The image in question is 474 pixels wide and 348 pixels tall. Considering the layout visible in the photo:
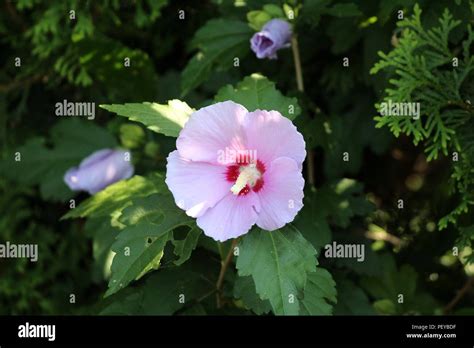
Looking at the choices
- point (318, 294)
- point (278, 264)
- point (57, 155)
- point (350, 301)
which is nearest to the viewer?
point (278, 264)

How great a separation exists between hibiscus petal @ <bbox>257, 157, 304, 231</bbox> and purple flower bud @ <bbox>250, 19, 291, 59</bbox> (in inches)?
17.1

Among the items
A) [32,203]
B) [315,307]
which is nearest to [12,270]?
[32,203]

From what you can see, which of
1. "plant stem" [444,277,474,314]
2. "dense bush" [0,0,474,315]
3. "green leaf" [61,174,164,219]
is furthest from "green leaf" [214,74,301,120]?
"plant stem" [444,277,474,314]

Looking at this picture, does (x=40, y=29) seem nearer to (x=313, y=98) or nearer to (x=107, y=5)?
(x=107, y=5)

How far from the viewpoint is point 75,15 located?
81.8 inches

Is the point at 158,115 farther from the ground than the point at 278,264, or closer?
farther from the ground

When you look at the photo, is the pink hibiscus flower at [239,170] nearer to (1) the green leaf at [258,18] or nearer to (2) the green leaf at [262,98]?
(2) the green leaf at [262,98]

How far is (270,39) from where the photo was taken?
170cm

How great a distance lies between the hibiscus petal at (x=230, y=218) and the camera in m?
1.34

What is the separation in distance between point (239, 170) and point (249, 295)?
282mm

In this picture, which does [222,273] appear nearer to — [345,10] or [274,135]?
[274,135]

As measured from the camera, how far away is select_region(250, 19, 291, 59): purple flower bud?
1691mm

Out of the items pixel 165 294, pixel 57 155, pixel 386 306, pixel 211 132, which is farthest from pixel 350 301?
pixel 57 155
